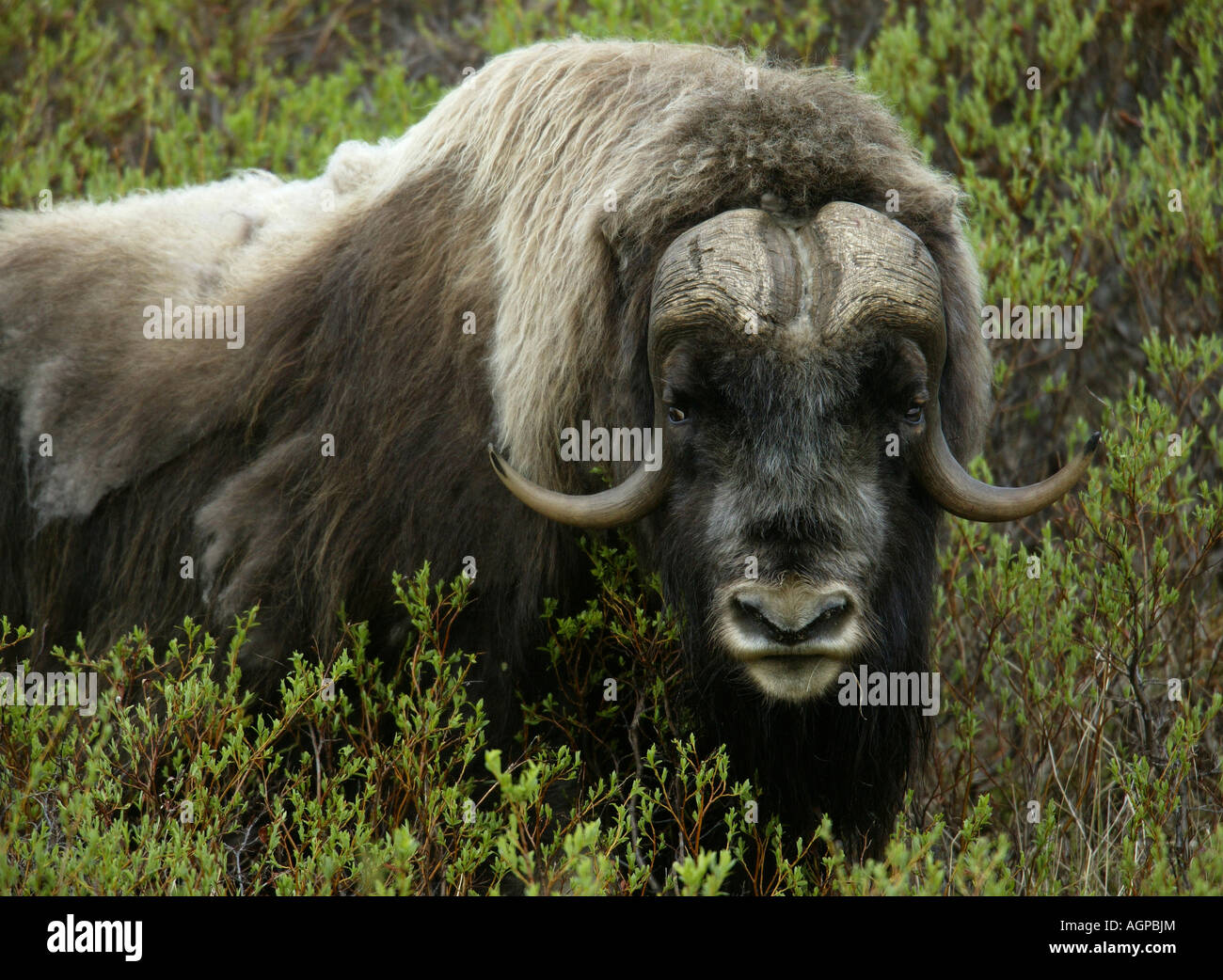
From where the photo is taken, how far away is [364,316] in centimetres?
302

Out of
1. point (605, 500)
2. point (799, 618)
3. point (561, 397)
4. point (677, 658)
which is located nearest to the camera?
point (799, 618)

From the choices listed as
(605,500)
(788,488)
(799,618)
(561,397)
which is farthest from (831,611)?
(561,397)

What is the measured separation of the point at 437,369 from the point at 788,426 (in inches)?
32.6

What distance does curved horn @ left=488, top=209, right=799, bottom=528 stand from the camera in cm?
246

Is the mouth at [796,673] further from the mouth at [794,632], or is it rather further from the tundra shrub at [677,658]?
the tundra shrub at [677,658]

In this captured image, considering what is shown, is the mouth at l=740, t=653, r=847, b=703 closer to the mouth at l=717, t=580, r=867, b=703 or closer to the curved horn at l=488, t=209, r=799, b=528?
the mouth at l=717, t=580, r=867, b=703

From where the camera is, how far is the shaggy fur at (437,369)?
106 inches

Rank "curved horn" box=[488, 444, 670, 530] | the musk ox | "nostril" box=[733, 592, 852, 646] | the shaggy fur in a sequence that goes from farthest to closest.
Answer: the shaggy fur
"curved horn" box=[488, 444, 670, 530]
the musk ox
"nostril" box=[733, 592, 852, 646]

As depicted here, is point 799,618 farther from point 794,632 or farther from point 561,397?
point 561,397

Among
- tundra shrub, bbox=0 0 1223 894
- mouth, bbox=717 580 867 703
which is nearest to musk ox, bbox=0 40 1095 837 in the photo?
mouth, bbox=717 580 867 703

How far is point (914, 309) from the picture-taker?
248cm

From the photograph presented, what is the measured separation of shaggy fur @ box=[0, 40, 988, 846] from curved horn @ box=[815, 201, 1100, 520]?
0.08 meters

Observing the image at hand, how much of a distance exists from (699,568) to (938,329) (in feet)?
2.02
